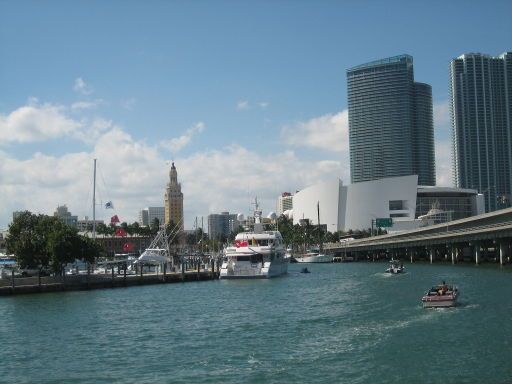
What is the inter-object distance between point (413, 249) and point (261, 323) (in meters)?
149

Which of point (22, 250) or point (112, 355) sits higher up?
point (22, 250)

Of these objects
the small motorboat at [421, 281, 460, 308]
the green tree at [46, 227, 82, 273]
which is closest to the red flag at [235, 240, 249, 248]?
the green tree at [46, 227, 82, 273]

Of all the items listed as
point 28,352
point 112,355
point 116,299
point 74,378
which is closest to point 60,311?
point 116,299

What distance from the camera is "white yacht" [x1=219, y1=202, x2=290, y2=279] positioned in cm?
10481

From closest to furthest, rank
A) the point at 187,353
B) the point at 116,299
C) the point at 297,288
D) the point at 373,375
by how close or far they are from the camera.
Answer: the point at 373,375, the point at 187,353, the point at 116,299, the point at 297,288

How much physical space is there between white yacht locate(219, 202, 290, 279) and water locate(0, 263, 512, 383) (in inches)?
1100

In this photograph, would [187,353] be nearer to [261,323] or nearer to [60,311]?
[261,323]

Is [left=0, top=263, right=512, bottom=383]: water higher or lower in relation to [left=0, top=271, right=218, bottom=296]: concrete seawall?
lower

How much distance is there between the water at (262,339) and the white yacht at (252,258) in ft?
91.7

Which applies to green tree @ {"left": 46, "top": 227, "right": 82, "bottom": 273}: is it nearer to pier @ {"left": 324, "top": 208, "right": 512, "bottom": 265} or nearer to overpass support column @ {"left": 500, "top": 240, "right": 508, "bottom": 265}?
pier @ {"left": 324, "top": 208, "right": 512, "bottom": 265}

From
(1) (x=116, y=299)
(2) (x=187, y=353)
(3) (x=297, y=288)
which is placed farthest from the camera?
(3) (x=297, y=288)

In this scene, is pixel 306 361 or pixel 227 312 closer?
pixel 306 361

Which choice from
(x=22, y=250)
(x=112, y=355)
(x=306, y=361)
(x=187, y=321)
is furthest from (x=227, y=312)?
(x=22, y=250)

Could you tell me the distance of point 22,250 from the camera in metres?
94.4
